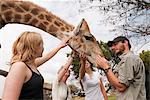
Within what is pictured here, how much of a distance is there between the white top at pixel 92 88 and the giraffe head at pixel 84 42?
0.46 metres

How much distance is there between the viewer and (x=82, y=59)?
5.02 m

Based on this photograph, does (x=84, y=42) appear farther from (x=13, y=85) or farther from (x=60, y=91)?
(x=13, y=85)

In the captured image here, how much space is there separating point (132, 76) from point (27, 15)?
13.6ft

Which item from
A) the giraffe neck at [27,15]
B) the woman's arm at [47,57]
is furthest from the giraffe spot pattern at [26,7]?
the woman's arm at [47,57]

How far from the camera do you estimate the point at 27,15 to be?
750 cm

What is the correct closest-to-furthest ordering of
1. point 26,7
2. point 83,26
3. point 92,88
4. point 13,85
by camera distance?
point 13,85 → point 83,26 → point 92,88 → point 26,7

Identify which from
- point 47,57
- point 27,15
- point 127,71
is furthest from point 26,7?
point 127,71

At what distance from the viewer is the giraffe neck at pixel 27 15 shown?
7242 mm

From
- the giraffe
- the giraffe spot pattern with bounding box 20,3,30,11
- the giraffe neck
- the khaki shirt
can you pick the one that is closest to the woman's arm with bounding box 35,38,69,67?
the khaki shirt

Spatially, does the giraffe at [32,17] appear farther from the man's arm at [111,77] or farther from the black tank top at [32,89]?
the black tank top at [32,89]

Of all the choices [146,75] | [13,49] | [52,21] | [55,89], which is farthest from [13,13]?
[13,49]

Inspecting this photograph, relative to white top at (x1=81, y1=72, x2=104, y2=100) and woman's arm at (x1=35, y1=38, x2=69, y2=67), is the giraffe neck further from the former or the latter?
woman's arm at (x1=35, y1=38, x2=69, y2=67)

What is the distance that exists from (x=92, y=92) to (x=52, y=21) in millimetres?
2278

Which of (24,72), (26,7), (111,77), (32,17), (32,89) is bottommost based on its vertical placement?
(32,89)
